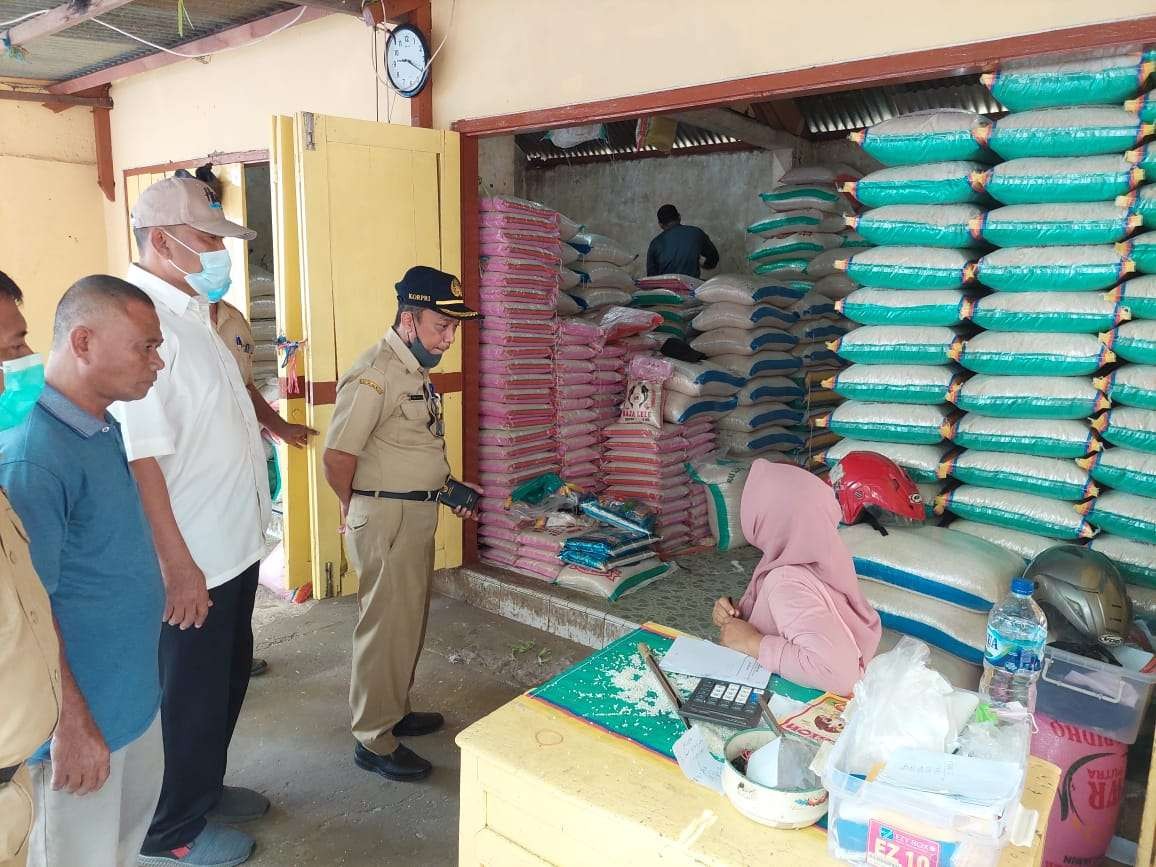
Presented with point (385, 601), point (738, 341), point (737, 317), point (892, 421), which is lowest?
point (385, 601)

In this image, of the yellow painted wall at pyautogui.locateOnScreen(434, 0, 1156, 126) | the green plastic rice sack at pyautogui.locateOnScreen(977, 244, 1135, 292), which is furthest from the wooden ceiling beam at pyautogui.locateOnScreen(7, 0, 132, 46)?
the green plastic rice sack at pyautogui.locateOnScreen(977, 244, 1135, 292)

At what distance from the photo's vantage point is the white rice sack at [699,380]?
190 inches

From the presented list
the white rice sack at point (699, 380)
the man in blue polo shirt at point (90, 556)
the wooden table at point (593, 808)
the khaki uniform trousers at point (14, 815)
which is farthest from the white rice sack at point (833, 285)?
the khaki uniform trousers at point (14, 815)

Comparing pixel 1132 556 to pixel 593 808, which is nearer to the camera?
pixel 593 808

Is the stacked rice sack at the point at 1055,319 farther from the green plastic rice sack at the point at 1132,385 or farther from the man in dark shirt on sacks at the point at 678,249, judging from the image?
the man in dark shirt on sacks at the point at 678,249

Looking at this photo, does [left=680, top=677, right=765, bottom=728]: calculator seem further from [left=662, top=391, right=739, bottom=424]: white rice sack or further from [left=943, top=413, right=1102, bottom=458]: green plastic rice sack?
[left=662, top=391, right=739, bottom=424]: white rice sack

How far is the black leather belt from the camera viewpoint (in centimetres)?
281

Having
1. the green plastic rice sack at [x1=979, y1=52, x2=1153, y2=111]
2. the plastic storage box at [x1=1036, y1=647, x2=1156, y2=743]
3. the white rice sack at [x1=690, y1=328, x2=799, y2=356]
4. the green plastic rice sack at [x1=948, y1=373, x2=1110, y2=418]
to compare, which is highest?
the green plastic rice sack at [x1=979, y1=52, x2=1153, y2=111]

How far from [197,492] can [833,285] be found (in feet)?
16.2

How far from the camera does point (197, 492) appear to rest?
231 centimetres

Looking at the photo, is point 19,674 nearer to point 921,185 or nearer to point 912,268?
point 912,268

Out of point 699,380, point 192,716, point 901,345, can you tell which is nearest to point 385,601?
point 192,716

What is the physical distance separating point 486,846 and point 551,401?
342cm

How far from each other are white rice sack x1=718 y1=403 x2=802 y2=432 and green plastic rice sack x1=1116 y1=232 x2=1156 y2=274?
2.71 m
